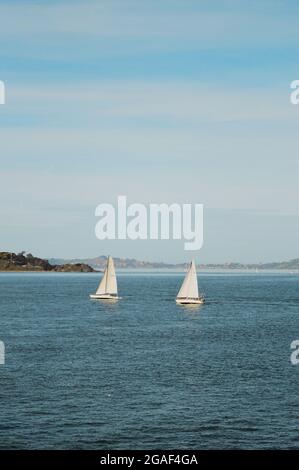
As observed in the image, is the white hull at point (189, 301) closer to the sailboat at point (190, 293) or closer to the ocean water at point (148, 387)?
the sailboat at point (190, 293)

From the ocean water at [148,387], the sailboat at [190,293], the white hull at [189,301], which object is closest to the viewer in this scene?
the ocean water at [148,387]

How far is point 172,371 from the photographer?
285 ft

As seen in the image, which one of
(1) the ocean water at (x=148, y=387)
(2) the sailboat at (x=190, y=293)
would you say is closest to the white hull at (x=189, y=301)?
(2) the sailboat at (x=190, y=293)

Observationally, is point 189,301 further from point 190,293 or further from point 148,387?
point 148,387

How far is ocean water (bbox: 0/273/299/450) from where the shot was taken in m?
58.3

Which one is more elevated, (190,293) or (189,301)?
(190,293)

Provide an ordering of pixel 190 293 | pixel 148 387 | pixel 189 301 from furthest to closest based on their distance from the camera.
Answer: pixel 190 293 < pixel 189 301 < pixel 148 387

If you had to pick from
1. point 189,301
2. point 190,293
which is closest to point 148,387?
point 189,301

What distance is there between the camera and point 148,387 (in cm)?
7650

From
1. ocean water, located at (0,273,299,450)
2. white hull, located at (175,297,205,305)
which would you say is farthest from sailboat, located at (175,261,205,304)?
ocean water, located at (0,273,299,450)

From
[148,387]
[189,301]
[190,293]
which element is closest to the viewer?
[148,387]

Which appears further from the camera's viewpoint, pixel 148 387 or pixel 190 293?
pixel 190 293

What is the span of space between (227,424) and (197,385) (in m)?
16.1

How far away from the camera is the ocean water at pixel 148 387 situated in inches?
2296
